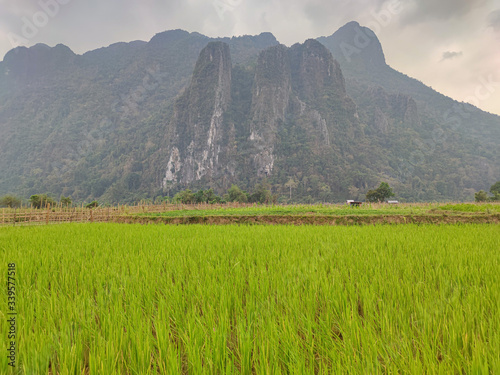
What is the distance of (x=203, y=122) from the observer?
106 meters

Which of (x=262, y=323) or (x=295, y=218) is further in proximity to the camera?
(x=295, y=218)

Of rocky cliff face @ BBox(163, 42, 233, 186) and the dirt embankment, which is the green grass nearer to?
the dirt embankment

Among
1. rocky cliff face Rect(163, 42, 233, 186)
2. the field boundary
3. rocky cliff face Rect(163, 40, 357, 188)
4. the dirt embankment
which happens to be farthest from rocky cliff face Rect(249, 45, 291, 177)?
the dirt embankment

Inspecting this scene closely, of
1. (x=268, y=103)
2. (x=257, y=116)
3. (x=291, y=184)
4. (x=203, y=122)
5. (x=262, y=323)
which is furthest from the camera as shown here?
(x=203, y=122)

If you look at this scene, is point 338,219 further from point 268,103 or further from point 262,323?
point 268,103

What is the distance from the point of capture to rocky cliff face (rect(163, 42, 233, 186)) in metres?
101

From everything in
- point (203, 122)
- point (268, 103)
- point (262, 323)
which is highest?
point (268, 103)

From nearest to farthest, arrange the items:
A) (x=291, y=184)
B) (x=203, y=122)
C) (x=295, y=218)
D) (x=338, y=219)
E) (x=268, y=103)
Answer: (x=338, y=219)
(x=295, y=218)
(x=291, y=184)
(x=268, y=103)
(x=203, y=122)

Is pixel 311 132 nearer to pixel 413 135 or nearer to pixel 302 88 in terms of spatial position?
pixel 302 88

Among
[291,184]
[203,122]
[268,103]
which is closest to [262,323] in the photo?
[291,184]

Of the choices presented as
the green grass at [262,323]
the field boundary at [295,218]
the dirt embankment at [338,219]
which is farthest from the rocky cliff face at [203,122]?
the green grass at [262,323]

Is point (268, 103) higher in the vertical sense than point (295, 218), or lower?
higher

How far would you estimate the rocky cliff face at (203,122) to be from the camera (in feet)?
331

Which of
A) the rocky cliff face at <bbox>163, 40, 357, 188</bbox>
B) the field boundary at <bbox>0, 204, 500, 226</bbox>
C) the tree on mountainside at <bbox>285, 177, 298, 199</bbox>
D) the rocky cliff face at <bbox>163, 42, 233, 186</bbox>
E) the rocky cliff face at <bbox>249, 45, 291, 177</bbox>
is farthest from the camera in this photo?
the rocky cliff face at <bbox>163, 42, 233, 186</bbox>
